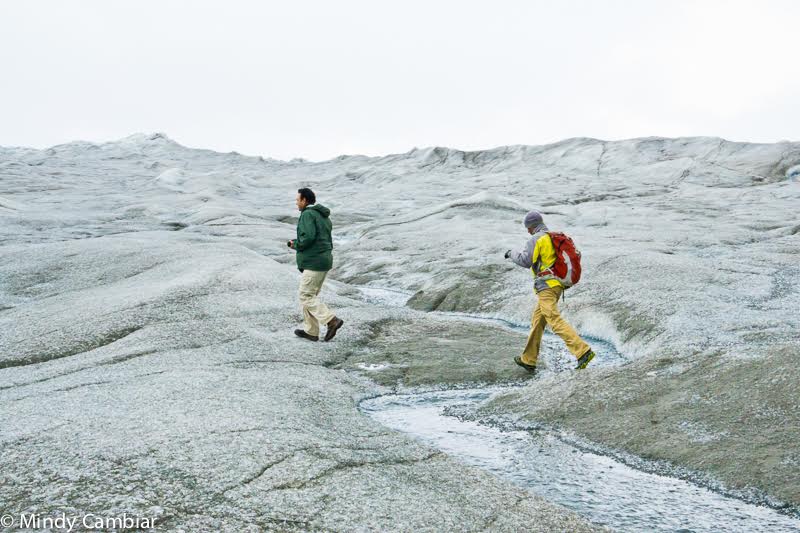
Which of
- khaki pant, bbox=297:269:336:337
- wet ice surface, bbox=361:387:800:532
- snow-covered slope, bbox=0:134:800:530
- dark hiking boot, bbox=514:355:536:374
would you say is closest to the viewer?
snow-covered slope, bbox=0:134:800:530

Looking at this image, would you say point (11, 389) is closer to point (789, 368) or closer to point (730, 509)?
point (730, 509)

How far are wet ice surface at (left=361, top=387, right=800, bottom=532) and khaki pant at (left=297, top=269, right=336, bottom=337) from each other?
3980mm

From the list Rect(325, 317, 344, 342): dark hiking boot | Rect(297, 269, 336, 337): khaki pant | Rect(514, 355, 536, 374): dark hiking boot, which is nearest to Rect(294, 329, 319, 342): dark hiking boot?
Rect(297, 269, 336, 337): khaki pant

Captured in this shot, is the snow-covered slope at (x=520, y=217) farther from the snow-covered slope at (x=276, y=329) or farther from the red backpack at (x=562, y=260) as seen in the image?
the red backpack at (x=562, y=260)

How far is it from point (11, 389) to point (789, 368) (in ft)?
43.3

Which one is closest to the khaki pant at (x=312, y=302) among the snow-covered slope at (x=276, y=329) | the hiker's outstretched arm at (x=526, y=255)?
the snow-covered slope at (x=276, y=329)

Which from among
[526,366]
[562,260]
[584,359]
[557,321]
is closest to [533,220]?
[562,260]

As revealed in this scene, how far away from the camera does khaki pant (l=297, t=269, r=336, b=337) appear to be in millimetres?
14414

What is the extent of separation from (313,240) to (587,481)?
8.06 meters

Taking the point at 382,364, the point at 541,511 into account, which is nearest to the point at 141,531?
the point at 541,511

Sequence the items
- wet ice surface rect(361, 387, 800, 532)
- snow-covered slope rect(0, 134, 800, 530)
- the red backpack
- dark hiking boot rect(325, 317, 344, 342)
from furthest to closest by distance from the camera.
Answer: dark hiking boot rect(325, 317, 344, 342) → the red backpack → wet ice surface rect(361, 387, 800, 532) → snow-covered slope rect(0, 134, 800, 530)

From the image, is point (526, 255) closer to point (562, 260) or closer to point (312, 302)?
point (562, 260)

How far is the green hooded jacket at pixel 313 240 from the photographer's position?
554 inches

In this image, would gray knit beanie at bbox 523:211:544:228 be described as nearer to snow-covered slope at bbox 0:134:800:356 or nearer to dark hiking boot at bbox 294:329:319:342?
snow-covered slope at bbox 0:134:800:356
